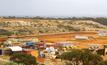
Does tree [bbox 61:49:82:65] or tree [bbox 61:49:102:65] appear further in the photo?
tree [bbox 61:49:82:65]

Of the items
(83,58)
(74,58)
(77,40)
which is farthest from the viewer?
(77,40)

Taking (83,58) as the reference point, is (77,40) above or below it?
below

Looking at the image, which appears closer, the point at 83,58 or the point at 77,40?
the point at 83,58

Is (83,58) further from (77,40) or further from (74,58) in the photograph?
(77,40)

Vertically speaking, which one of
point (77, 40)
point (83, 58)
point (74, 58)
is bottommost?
point (77, 40)

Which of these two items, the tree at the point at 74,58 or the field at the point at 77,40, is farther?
the field at the point at 77,40

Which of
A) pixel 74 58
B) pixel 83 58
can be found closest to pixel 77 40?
pixel 74 58

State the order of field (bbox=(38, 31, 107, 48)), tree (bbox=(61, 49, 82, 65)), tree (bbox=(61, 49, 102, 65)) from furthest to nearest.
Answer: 1. field (bbox=(38, 31, 107, 48))
2. tree (bbox=(61, 49, 82, 65))
3. tree (bbox=(61, 49, 102, 65))

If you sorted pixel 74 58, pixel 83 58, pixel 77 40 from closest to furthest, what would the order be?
pixel 83 58
pixel 74 58
pixel 77 40

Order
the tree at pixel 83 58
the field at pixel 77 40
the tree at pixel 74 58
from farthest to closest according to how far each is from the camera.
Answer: the field at pixel 77 40 < the tree at pixel 74 58 < the tree at pixel 83 58

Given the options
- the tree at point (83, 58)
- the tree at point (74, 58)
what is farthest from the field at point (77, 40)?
the tree at point (83, 58)

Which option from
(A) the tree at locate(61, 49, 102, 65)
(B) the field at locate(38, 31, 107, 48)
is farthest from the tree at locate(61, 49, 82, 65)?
(B) the field at locate(38, 31, 107, 48)

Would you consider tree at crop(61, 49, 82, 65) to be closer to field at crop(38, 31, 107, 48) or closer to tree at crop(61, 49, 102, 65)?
tree at crop(61, 49, 102, 65)

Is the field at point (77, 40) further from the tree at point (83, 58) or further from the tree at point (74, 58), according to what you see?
the tree at point (83, 58)
